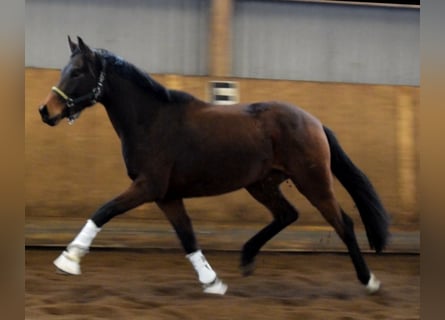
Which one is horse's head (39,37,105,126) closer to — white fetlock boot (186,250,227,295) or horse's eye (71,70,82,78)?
horse's eye (71,70,82,78)

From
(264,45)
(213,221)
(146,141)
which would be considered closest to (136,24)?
(264,45)

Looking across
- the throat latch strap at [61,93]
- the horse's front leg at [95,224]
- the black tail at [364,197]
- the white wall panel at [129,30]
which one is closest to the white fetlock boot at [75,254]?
the horse's front leg at [95,224]

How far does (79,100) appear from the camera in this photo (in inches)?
177

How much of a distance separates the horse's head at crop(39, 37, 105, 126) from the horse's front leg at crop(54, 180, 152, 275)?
693 millimetres

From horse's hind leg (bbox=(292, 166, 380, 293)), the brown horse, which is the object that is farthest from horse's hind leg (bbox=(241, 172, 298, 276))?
horse's hind leg (bbox=(292, 166, 380, 293))

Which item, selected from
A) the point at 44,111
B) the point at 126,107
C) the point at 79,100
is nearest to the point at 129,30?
the point at 126,107

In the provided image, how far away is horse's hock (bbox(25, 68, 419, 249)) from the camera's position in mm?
6988

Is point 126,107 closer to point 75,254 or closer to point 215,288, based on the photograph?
point 75,254

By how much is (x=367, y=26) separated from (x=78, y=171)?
13.5 feet

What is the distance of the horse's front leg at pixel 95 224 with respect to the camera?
429 centimetres

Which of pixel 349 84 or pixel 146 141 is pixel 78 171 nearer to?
pixel 146 141

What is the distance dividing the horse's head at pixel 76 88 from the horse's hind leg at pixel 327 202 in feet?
5.51

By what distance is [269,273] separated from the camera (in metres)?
5.82

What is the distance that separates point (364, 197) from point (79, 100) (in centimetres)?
236
